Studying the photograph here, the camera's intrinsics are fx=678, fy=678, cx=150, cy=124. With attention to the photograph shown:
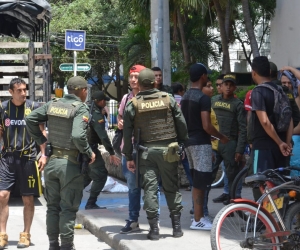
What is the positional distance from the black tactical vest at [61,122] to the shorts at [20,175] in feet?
3.35

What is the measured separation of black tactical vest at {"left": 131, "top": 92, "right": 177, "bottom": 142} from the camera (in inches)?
271

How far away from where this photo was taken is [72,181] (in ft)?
22.1

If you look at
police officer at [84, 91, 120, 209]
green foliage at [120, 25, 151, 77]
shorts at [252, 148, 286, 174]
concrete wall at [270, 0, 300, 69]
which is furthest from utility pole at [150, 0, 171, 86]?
green foliage at [120, 25, 151, 77]

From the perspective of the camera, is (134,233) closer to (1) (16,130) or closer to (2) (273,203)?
(1) (16,130)

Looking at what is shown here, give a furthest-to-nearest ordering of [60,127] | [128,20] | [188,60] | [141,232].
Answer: [128,20]
[188,60]
[141,232]
[60,127]

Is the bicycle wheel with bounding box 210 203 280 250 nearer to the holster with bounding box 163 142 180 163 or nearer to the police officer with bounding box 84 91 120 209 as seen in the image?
the holster with bounding box 163 142 180 163

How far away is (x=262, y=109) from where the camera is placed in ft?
20.7

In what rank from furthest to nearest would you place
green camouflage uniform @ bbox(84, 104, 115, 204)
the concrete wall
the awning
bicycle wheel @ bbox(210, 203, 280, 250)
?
the concrete wall < the awning < green camouflage uniform @ bbox(84, 104, 115, 204) < bicycle wheel @ bbox(210, 203, 280, 250)

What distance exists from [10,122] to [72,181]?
4.90ft

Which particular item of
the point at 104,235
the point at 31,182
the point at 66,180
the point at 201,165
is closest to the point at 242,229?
the point at 201,165

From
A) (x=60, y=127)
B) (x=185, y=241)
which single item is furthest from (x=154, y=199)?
(x=60, y=127)

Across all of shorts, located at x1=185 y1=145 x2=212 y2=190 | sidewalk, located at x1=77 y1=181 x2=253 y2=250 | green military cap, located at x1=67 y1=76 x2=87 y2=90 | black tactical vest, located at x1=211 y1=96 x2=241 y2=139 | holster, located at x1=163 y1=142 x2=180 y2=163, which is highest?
green military cap, located at x1=67 y1=76 x2=87 y2=90

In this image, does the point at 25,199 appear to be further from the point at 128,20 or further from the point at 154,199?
the point at 128,20

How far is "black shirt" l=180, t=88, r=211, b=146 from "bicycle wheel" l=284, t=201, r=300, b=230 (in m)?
1.77
